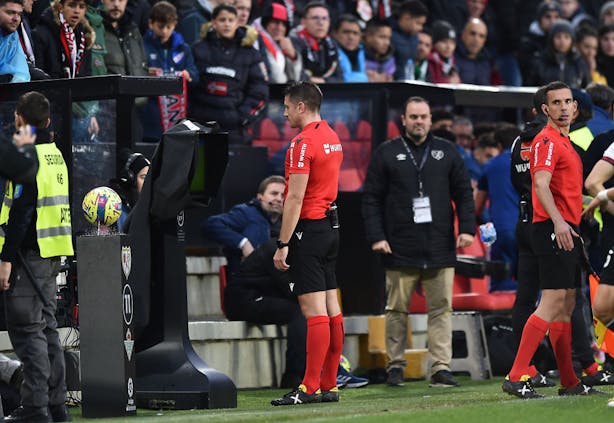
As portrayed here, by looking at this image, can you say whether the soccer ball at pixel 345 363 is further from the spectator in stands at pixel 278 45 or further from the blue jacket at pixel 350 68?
the blue jacket at pixel 350 68

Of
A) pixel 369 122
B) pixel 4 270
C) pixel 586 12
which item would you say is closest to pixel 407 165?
pixel 369 122

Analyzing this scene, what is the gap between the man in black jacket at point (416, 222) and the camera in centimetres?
1295

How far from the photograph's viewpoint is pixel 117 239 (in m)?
10.0

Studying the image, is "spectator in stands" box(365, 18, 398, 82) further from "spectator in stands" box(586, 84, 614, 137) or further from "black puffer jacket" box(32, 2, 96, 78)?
"black puffer jacket" box(32, 2, 96, 78)

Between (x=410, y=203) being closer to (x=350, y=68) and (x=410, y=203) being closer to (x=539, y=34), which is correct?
(x=350, y=68)

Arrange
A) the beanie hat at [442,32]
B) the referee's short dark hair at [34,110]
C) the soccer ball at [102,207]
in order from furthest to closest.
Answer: the beanie hat at [442,32], the soccer ball at [102,207], the referee's short dark hair at [34,110]

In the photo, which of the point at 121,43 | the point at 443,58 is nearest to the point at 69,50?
the point at 121,43

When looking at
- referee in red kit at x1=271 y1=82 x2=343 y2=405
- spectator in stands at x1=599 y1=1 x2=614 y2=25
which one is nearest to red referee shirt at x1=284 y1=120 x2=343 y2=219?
referee in red kit at x1=271 y1=82 x2=343 y2=405

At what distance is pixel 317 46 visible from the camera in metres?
16.7

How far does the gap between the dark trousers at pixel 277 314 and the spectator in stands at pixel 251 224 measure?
43cm

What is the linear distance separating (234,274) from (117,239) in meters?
3.08

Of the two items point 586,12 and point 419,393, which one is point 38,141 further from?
point 586,12

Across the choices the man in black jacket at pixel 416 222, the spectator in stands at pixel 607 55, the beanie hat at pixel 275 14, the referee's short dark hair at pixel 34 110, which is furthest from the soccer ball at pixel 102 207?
the spectator in stands at pixel 607 55

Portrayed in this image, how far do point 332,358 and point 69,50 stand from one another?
384 centimetres
